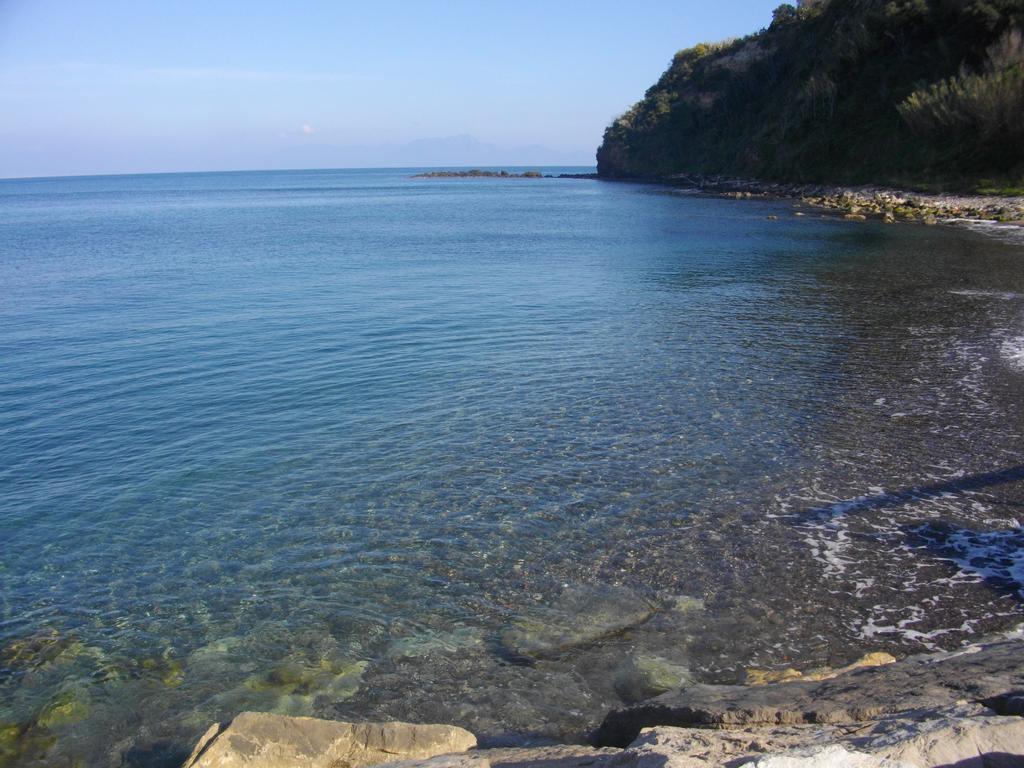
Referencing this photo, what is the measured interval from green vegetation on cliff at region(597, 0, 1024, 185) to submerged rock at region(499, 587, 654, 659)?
65586 millimetres

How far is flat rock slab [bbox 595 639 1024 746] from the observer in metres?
5.94

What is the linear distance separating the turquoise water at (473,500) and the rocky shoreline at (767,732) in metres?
1.19

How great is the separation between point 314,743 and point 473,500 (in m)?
6.32

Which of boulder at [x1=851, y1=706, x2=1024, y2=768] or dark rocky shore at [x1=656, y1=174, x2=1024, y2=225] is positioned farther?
dark rocky shore at [x1=656, y1=174, x2=1024, y2=225]

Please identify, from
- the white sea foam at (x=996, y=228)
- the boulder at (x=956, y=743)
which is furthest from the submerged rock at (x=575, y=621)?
the white sea foam at (x=996, y=228)

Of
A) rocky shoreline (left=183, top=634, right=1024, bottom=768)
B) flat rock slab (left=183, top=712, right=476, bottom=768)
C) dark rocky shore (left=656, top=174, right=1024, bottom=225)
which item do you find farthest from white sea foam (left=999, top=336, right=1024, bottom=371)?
dark rocky shore (left=656, top=174, right=1024, bottom=225)

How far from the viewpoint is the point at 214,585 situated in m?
10.4

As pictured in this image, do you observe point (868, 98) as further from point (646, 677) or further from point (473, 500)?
point (646, 677)

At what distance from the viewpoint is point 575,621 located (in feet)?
30.7

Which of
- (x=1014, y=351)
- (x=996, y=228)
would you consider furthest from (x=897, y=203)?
(x=1014, y=351)

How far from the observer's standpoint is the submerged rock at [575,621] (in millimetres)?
8945

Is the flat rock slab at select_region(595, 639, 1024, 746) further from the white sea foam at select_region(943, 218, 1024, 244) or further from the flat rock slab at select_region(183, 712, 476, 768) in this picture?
the white sea foam at select_region(943, 218, 1024, 244)

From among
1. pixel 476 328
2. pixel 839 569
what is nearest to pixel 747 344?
pixel 476 328

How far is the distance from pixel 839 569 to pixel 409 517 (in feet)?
21.3
